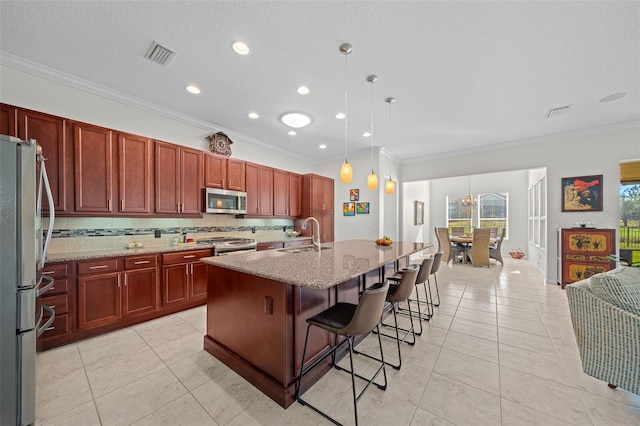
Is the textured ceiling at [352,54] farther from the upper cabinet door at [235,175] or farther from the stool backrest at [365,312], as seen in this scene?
the stool backrest at [365,312]

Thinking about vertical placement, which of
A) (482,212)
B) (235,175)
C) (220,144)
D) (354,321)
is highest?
(220,144)

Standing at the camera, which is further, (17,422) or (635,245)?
(635,245)

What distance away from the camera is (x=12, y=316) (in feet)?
4.43

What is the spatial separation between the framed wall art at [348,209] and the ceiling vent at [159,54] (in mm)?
4273

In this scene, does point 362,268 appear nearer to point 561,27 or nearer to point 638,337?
point 638,337

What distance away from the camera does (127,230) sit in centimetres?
313

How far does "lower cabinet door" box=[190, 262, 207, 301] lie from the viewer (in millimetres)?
3213

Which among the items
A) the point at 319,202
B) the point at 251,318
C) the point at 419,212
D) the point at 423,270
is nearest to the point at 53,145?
the point at 251,318

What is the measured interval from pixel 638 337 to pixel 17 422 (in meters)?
3.81

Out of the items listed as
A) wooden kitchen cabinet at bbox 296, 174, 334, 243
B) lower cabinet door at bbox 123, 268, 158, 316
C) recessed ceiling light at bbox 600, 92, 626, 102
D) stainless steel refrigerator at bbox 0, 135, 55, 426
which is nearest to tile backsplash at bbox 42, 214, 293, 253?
lower cabinet door at bbox 123, 268, 158, 316

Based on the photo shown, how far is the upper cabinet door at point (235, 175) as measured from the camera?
402 centimetres

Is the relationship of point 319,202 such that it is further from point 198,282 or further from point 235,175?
point 198,282

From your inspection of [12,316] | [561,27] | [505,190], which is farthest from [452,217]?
[12,316]

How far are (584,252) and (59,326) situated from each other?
23.7 feet
